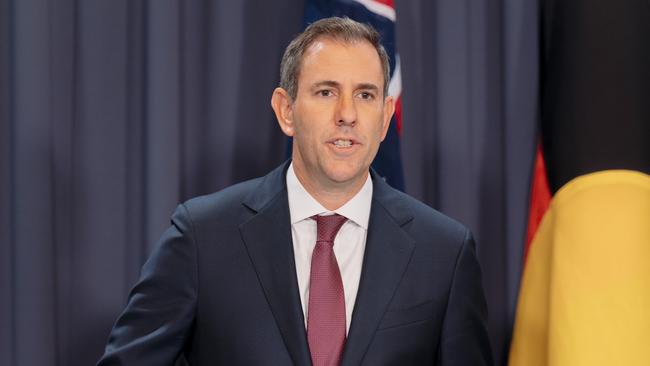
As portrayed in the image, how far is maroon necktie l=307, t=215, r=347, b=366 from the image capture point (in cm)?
160

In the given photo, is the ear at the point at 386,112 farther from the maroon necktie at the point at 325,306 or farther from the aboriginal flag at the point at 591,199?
the aboriginal flag at the point at 591,199

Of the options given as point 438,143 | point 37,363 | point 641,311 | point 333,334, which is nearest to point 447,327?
point 333,334

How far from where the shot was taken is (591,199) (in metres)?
1.87

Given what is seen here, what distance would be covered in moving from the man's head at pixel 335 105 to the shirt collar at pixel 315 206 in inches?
0.5

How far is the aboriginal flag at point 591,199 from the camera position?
70.7 inches

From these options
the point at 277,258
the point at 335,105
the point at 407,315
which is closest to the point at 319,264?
the point at 277,258

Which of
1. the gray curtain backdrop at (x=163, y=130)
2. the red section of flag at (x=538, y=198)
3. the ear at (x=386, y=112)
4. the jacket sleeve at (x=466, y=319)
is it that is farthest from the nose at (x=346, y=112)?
the gray curtain backdrop at (x=163, y=130)

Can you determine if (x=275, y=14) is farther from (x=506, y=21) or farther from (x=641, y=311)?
(x=641, y=311)

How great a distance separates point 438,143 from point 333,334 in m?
0.96

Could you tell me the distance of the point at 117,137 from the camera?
→ 224cm

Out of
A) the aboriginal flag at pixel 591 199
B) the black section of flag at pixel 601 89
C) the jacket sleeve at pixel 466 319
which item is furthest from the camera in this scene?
the black section of flag at pixel 601 89

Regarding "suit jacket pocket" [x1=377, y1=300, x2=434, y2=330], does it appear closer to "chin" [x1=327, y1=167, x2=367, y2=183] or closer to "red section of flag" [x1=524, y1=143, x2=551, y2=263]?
"chin" [x1=327, y1=167, x2=367, y2=183]

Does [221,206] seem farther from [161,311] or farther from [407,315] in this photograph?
[407,315]

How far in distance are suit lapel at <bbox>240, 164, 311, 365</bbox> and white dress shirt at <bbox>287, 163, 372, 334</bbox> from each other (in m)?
0.03
